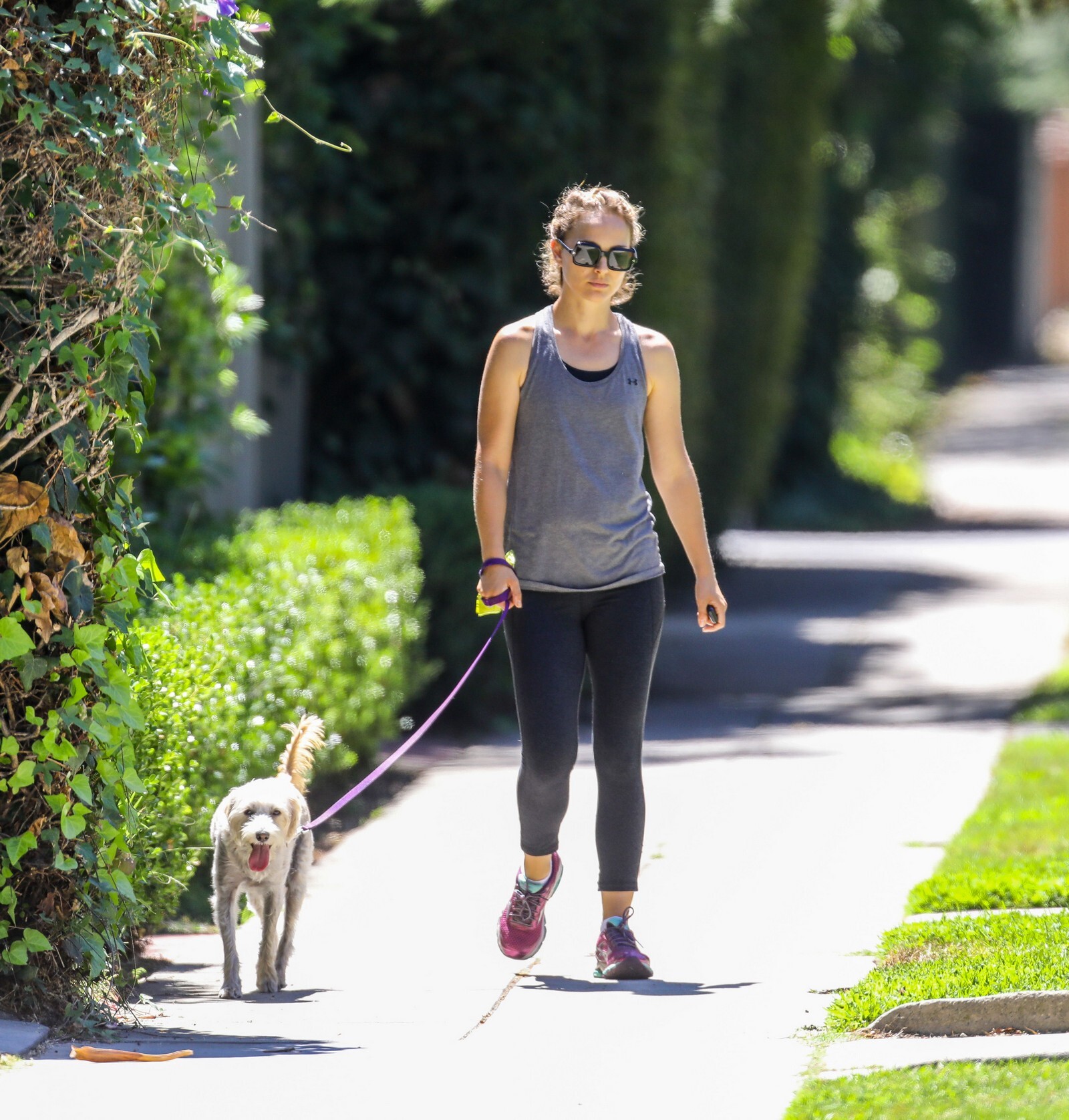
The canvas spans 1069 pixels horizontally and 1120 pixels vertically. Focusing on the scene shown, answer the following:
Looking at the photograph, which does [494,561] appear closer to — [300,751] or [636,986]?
[300,751]

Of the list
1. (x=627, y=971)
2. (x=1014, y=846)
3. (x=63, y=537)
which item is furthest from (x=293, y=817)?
(x=1014, y=846)

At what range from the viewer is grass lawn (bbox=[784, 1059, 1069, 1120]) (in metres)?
3.82

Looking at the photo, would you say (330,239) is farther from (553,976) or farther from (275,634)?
(553,976)

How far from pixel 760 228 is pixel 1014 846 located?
10.2 m

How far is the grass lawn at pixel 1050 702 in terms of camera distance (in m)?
9.78

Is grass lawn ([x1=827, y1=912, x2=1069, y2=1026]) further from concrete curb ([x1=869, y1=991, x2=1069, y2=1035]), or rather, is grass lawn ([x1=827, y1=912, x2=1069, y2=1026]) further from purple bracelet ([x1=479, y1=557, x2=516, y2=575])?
purple bracelet ([x1=479, y1=557, x2=516, y2=575])

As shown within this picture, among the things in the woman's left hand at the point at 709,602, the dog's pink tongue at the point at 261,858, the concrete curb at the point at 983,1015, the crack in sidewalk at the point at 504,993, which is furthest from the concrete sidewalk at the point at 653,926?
the woman's left hand at the point at 709,602

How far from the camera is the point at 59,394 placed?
14.6 ft

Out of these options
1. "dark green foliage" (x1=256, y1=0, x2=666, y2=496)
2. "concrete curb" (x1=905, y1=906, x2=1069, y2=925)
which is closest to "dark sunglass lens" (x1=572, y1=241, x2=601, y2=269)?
"concrete curb" (x1=905, y1=906, x2=1069, y2=925)

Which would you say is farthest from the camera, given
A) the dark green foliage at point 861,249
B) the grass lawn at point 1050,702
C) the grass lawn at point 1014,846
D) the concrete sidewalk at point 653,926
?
the dark green foliage at point 861,249

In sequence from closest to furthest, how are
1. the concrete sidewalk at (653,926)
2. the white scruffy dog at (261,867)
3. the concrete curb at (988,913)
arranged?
the concrete sidewalk at (653,926) → the white scruffy dog at (261,867) → the concrete curb at (988,913)

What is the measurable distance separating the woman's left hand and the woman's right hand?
1.65 feet

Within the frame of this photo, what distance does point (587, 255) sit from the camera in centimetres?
507

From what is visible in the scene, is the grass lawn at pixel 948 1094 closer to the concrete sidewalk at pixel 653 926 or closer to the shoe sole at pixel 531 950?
the concrete sidewalk at pixel 653 926
